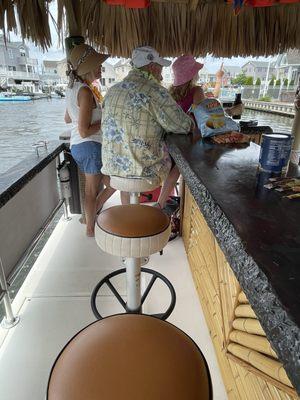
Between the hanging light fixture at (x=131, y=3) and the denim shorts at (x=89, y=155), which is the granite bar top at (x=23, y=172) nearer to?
the denim shorts at (x=89, y=155)

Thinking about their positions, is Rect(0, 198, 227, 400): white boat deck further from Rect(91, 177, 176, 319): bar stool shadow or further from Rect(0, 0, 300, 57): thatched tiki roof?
Rect(0, 0, 300, 57): thatched tiki roof

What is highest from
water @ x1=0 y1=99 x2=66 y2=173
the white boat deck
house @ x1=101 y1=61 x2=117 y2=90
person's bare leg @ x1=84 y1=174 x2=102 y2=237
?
house @ x1=101 y1=61 x2=117 y2=90

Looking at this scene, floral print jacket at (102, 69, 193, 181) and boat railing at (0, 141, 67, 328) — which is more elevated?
floral print jacket at (102, 69, 193, 181)

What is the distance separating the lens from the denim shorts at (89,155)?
2.24 metres

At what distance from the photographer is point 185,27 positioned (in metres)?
2.69

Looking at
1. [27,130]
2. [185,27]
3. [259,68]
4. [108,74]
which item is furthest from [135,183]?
[259,68]

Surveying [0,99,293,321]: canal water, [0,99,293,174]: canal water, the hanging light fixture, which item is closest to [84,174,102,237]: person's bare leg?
[0,99,293,321]: canal water

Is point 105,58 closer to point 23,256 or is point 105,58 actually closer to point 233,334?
point 23,256

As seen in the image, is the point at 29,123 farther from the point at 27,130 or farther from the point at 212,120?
the point at 212,120

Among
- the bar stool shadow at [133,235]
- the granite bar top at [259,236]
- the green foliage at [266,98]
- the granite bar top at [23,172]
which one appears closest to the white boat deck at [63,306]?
the bar stool shadow at [133,235]

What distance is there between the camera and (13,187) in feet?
4.84

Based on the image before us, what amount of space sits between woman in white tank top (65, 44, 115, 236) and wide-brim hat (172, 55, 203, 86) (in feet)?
1.88

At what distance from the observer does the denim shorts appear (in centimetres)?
224

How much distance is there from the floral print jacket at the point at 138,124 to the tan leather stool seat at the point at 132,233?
0.65 metres
